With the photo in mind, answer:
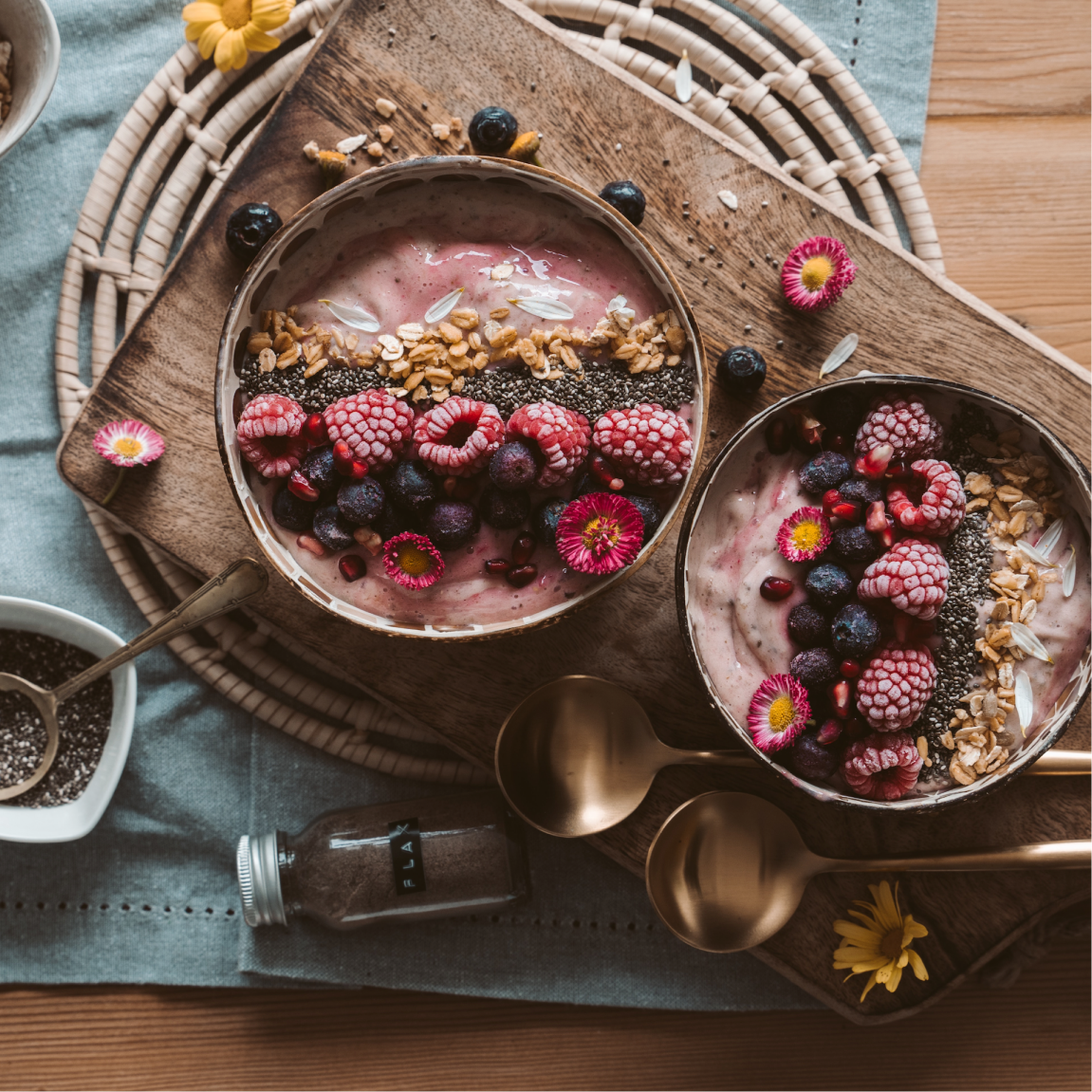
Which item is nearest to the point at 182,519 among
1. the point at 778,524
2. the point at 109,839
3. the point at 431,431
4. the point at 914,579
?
the point at 431,431

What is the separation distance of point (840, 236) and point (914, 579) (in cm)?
54

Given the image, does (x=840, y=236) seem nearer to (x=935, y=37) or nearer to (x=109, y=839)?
(x=935, y=37)

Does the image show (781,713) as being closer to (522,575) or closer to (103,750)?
(522,575)

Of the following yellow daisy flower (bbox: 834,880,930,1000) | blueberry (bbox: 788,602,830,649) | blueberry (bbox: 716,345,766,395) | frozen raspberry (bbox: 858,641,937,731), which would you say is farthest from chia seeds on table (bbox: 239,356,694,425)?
yellow daisy flower (bbox: 834,880,930,1000)

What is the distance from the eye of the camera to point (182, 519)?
130cm

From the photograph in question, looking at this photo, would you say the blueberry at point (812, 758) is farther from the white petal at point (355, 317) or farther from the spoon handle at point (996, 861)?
the white petal at point (355, 317)

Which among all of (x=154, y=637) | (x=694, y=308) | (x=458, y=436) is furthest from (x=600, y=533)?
(x=154, y=637)

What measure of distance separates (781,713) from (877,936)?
0.43 metres

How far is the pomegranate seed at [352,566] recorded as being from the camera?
1.17 metres

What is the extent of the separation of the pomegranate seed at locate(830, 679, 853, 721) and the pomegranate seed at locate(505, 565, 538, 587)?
0.40 m

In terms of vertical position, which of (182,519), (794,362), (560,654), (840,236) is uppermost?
(840,236)

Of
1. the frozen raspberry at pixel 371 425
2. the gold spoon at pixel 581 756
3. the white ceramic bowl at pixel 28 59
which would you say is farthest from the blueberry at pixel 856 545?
the white ceramic bowl at pixel 28 59

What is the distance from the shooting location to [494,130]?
1.23 metres

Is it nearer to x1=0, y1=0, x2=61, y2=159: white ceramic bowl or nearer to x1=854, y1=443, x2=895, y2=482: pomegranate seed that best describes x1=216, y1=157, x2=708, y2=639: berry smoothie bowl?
x1=854, y1=443, x2=895, y2=482: pomegranate seed
